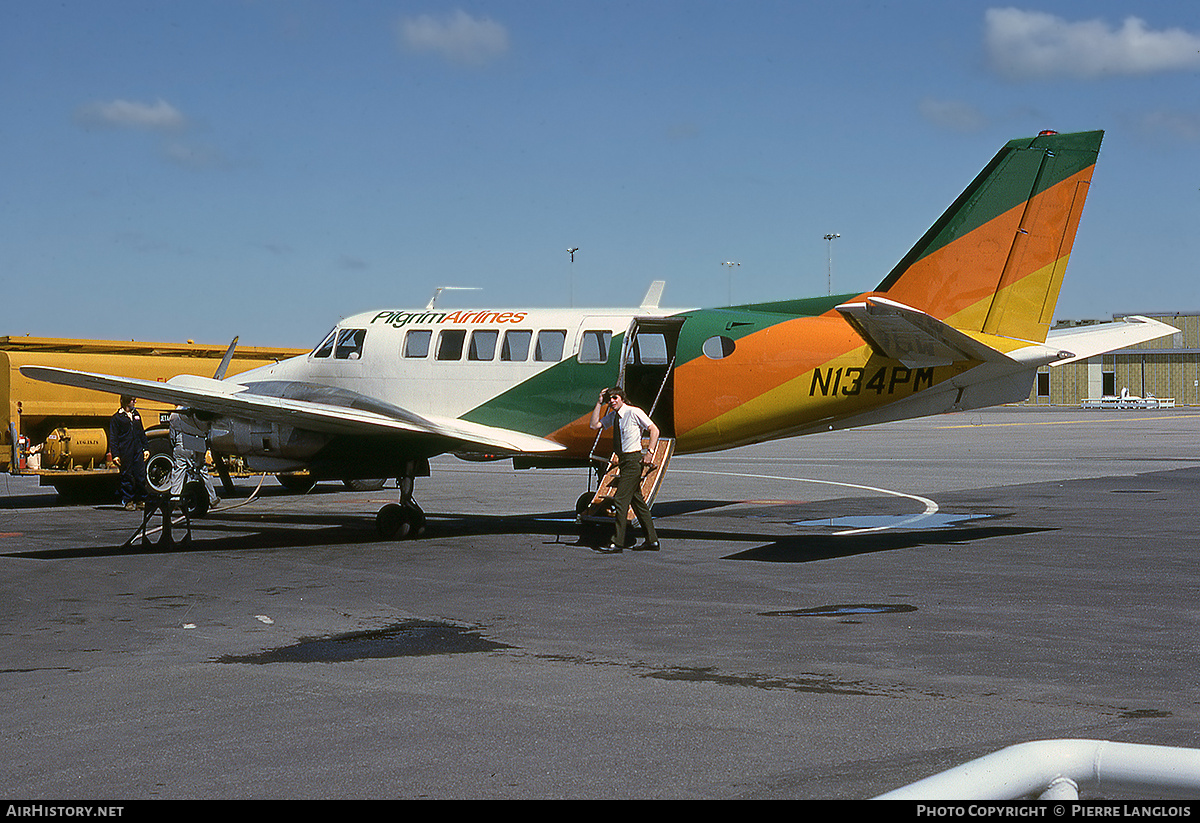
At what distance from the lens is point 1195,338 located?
11231 cm

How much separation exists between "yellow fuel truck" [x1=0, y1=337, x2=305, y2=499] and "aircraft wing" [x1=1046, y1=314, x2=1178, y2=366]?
16317mm

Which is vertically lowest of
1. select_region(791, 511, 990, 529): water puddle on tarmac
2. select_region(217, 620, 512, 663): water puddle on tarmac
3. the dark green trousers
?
select_region(217, 620, 512, 663): water puddle on tarmac

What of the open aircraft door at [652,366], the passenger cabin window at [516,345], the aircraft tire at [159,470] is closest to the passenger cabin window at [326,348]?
the passenger cabin window at [516,345]

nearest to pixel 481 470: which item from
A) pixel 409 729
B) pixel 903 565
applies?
pixel 903 565

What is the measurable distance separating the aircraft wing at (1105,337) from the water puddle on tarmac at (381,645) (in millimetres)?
10317

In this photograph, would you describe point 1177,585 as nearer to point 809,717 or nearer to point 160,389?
point 809,717

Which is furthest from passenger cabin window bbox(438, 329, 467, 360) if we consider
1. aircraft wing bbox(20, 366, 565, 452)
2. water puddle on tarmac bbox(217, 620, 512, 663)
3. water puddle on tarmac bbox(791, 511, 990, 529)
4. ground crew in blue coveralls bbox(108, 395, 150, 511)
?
water puddle on tarmac bbox(217, 620, 512, 663)

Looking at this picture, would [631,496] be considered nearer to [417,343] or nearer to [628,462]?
[628,462]

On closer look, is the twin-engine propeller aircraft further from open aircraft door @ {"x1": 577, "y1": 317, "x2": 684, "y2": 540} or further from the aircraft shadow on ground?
the aircraft shadow on ground

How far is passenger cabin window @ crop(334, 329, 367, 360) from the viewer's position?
19828 mm

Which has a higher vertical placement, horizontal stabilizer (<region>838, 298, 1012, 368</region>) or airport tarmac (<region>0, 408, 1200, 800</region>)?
horizontal stabilizer (<region>838, 298, 1012, 368</region>)

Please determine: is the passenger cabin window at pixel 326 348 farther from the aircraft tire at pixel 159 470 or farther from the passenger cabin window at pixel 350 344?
the aircraft tire at pixel 159 470

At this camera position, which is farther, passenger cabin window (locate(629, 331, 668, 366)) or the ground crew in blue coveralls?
the ground crew in blue coveralls

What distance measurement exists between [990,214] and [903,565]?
5.65 metres
